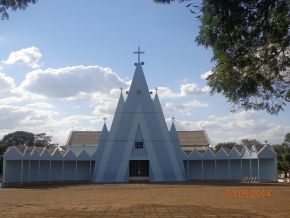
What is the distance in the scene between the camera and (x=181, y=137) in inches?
2413

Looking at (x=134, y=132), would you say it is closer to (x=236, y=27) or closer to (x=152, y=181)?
(x=152, y=181)

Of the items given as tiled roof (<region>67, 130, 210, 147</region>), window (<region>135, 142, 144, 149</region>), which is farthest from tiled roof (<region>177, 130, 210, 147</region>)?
window (<region>135, 142, 144, 149</region>)

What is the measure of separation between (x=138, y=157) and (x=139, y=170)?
175 centimetres

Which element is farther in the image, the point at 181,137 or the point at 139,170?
the point at 181,137

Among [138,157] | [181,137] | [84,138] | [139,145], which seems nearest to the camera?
[138,157]

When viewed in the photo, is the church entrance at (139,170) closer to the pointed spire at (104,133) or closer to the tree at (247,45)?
the pointed spire at (104,133)

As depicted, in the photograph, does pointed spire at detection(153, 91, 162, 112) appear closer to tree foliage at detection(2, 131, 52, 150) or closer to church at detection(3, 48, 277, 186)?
church at detection(3, 48, 277, 186)

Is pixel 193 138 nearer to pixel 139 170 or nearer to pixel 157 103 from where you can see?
pixel 157 103

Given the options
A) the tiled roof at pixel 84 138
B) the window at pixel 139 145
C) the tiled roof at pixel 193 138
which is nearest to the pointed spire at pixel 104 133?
the window at pixel 139 145

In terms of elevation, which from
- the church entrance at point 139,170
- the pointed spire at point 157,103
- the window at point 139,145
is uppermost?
the pointed spire at point 157,103

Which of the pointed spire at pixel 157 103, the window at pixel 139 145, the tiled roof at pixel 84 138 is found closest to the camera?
the window at pixel 139 145

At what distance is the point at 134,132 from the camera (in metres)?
46.4

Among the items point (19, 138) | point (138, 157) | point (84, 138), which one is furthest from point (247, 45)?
point (19, 138)

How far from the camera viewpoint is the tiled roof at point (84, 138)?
190 feet
